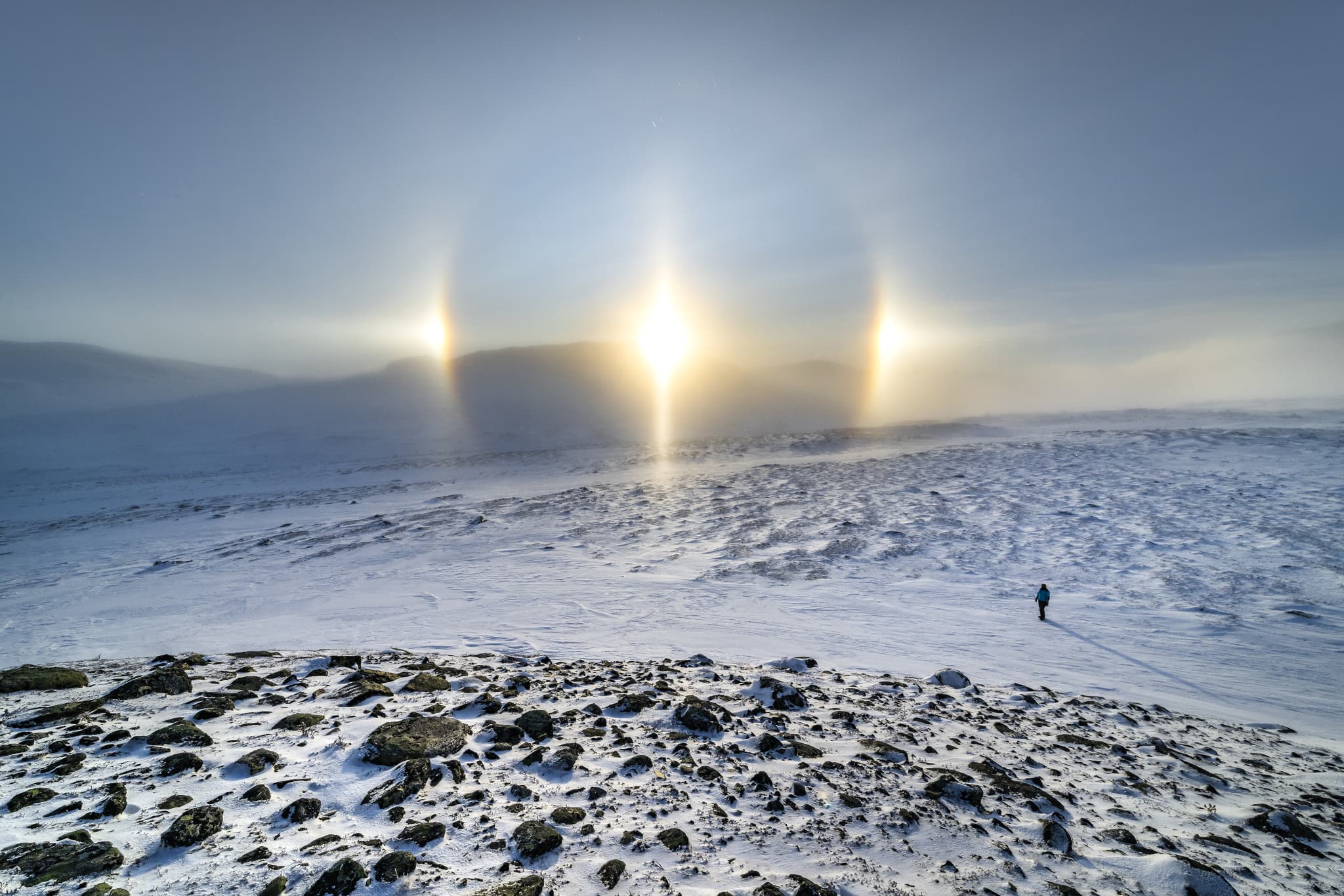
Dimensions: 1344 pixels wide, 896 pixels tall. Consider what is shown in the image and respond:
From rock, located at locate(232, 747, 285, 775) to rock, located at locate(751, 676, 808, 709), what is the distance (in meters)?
5.56

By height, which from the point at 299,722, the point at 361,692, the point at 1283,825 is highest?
the point at 299,722

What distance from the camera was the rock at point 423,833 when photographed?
169 inches

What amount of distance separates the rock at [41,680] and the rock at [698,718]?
7.97 meters

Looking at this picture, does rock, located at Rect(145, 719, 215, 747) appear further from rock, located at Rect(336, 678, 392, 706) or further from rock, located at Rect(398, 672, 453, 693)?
rock, located at Rect(398, 672, 453, 693)

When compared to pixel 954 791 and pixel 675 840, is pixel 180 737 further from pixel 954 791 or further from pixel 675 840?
pixel 954 791

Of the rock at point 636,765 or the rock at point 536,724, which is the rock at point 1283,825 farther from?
the rock at point 536,724

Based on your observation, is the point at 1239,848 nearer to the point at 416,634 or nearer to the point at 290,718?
the point at 290,718

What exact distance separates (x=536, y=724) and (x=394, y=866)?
2.45 m

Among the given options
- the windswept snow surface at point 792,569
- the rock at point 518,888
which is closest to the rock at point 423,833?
the rock at point 518,888

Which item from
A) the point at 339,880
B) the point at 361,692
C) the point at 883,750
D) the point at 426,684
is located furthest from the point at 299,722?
the point at 883,750

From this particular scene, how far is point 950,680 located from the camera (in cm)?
926

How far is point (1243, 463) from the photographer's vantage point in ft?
89.1

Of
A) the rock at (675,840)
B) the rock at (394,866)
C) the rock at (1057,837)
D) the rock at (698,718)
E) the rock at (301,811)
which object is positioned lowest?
the rock at (1057,837)

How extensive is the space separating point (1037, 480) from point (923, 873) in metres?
27.0
